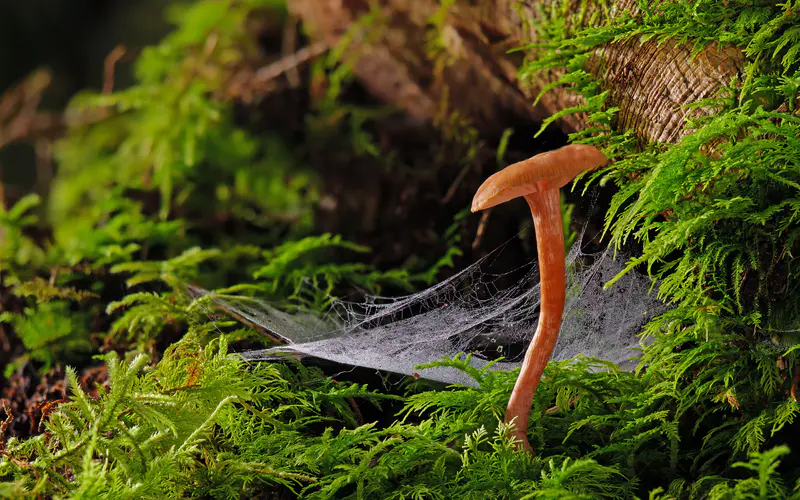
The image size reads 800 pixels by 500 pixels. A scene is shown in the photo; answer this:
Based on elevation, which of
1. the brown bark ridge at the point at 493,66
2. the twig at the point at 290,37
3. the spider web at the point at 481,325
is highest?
the twig at the point at 290,37

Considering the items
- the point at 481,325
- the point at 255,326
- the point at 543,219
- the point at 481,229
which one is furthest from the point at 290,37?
the point at 543,219

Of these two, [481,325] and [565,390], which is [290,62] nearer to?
[481,325]

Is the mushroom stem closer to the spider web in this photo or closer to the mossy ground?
the mossy ground

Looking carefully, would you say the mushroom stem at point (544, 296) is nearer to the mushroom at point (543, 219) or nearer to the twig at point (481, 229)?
the mushroom at point (543, 219)

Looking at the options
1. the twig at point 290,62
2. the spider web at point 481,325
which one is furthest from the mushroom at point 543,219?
the twig at point 290,62

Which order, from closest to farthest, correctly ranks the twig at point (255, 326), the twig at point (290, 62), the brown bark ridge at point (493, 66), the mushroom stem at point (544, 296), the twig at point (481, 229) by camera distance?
the mushroom stem at point (544, 296), the brown bark ridge at point (493, 66), the twig at point (255, 326), the twig at point (481, 229), the twig at point (290, 62)

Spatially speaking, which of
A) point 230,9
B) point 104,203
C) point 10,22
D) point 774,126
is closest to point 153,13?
point 10,22

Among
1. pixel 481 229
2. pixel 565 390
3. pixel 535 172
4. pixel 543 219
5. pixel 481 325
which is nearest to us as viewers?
pixel 535 172

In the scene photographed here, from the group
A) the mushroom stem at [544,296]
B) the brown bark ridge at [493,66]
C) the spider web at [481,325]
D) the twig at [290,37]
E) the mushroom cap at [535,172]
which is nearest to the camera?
the mushroom cap at [535,172]
